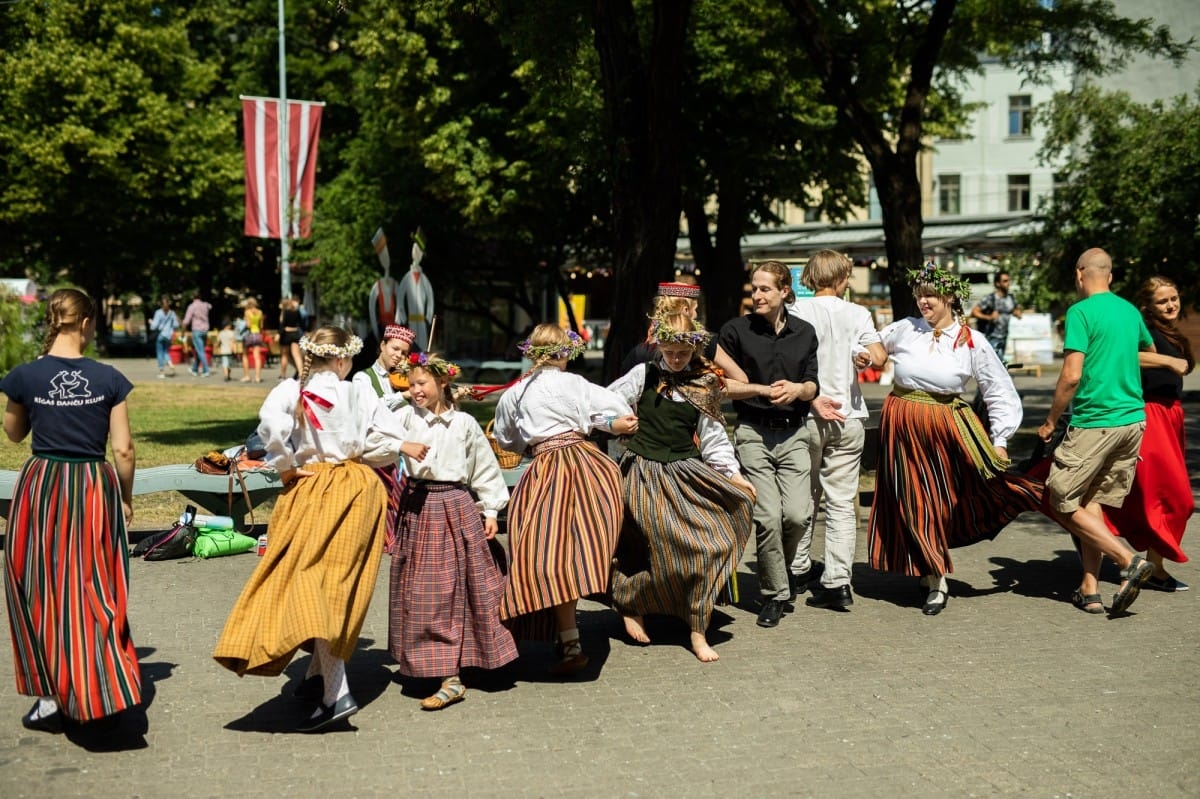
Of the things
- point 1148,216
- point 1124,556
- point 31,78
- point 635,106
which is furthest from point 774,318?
point 31,78

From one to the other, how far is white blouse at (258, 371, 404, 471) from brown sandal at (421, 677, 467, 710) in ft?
3.38

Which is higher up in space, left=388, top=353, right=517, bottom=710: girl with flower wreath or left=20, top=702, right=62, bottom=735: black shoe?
left=388, top=353, right=517, bottom=710: girl with flower wreath

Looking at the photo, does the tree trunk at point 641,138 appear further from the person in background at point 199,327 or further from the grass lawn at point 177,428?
the person in background at point 199,327

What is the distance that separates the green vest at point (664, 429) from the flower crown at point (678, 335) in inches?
8.2

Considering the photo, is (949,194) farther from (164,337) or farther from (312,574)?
(312,574)

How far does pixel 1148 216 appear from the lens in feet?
90.7

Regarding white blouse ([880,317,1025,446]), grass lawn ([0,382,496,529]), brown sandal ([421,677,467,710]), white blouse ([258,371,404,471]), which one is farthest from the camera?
grass lawn ([0,382,496,529])

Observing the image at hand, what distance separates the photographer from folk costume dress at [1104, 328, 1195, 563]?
809 centimetres

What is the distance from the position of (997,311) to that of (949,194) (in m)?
40.4

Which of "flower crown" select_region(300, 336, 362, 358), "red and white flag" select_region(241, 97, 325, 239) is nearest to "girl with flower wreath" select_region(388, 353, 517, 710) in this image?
"flower crown" select_region(300, 336, 362, 358)

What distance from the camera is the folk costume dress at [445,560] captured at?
5.93 m

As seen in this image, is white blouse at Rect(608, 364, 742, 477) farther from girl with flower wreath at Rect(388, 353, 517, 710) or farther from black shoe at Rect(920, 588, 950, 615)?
black shoe at Rect(920, 588, 950, 615)

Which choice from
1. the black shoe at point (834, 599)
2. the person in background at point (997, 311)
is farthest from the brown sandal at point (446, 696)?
the person in background at point (997, 311)

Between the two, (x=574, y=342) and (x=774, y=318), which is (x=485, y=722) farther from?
(x=774, y=318)
